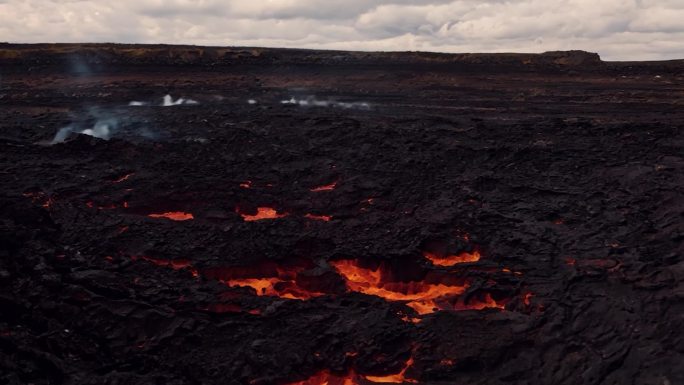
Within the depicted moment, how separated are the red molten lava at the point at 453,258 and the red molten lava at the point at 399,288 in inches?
15.1

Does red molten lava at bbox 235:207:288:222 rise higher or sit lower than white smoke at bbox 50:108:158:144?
lower

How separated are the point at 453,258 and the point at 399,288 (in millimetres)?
850

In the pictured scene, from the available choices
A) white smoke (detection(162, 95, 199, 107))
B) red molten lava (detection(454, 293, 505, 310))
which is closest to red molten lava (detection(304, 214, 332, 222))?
→ red molten lava (detection(454, 293, 505, 310))

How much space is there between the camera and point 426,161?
9.26 meters

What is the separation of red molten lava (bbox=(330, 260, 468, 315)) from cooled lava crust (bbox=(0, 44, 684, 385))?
3 cm

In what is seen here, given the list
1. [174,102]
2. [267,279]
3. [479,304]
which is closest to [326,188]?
[267,279]

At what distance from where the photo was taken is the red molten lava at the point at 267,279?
21.7ft

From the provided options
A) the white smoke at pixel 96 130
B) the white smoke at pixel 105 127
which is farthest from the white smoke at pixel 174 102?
the white smoke at pixel 96 130

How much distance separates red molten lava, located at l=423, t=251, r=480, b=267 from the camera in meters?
6.98

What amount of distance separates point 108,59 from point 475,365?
15.1 meters

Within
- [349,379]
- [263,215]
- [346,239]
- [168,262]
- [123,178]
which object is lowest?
[349,379]

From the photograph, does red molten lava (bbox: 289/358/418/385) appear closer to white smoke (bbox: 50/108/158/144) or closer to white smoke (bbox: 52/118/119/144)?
white smoke (bbox: 50/108/158/144)

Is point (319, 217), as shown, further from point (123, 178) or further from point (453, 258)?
point (123, 178)

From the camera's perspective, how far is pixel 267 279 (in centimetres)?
693
